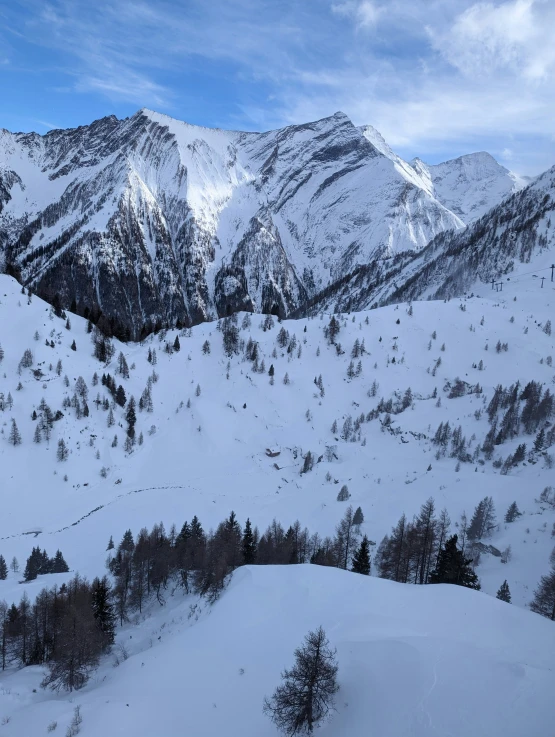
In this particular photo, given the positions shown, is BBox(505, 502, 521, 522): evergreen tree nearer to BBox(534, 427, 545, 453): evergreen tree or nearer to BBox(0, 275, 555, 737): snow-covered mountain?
BBox(0, 275, 555, 737): snow-covered mountain

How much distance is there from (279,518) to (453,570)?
107 ft

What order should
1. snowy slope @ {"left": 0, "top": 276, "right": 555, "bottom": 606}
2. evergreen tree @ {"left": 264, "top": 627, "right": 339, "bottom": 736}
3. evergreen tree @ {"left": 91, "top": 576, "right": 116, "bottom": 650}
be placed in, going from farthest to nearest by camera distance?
snowy slope @ {"left": 0, "top": 276, "right": 555, "bottom": 606}, evergreen tree @ {"left": 91, "top": 576, "right": 116, "bottom": 650}, evergreen tree @ {"left": 264, "top": 627, "right": 339, "bottom": 736}

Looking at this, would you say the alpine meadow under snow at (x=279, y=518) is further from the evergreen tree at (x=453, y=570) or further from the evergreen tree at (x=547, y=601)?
the evergreen tree at (x=547, y=601)

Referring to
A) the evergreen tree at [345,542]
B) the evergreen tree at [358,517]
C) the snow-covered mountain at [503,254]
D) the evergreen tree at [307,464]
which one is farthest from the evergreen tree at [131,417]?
the snow-covered mountain at [503,254]

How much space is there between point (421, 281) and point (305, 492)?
14797 cm

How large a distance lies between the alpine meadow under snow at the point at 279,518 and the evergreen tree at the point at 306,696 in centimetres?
29

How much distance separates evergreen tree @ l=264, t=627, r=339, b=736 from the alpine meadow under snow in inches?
11.6

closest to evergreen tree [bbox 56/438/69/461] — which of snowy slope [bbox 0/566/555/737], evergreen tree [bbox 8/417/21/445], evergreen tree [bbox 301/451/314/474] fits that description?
evergreen tree [bbox 8/417/21/445]

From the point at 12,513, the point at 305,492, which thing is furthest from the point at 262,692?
the point at 12,513

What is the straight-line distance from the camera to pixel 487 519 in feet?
189

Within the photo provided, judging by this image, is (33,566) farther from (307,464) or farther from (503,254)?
(503,254)

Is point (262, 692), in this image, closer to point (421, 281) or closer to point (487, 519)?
point (487, 519)

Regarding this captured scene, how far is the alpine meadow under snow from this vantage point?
22875 millimetres

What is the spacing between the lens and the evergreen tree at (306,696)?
66.9ft
